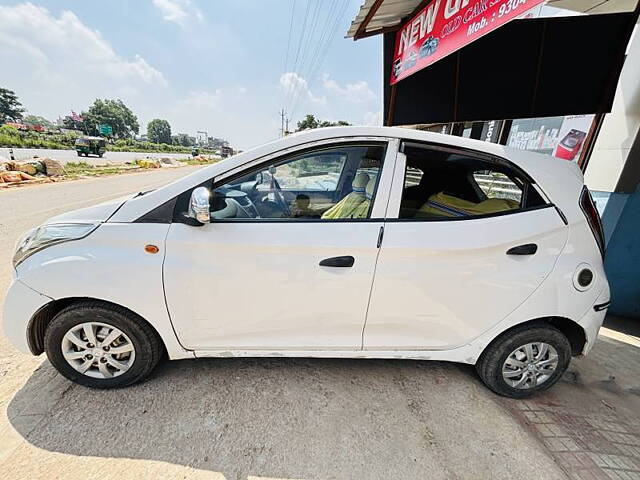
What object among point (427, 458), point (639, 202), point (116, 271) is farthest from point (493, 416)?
point (639, 202)

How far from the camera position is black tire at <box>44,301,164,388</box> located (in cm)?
175

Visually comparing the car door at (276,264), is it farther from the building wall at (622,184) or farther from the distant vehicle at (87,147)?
the distant vehicle at (87,147)

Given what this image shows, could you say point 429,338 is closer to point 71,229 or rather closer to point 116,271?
point 116,271

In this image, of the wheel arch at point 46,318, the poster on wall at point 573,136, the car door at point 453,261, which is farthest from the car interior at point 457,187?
the poster on wall at point 573,136

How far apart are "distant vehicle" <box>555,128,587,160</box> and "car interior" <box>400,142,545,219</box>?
3005mm

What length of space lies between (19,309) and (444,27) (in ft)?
18.0

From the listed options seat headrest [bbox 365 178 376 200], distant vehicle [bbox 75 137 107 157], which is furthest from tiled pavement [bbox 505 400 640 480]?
distant vehicle [bbox 75 137 107 157]

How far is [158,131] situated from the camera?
9744 cm

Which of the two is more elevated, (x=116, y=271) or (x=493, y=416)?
(x=116, y=271)

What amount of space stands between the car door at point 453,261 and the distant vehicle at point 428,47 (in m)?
3.38

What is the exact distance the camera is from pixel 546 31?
3.86 m

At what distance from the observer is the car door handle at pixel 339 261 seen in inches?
66.5

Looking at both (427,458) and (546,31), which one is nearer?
(427,458)

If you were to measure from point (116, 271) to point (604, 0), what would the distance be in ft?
21.1
